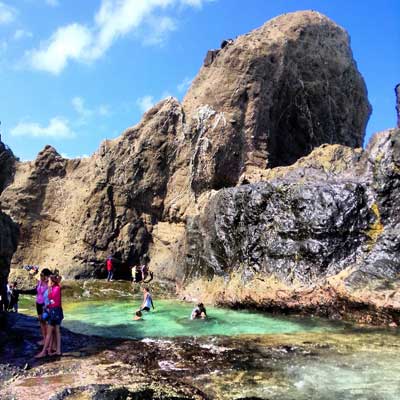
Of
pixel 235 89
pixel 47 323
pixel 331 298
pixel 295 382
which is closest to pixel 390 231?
pixel 331 298

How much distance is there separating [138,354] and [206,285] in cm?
1155

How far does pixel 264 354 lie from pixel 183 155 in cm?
2672

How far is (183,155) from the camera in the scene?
37.4 m

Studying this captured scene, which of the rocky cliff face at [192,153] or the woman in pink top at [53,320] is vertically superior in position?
the rocky cliff face at [192,153]

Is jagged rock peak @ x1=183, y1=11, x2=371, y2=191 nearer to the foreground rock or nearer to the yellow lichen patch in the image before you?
the foreground rock

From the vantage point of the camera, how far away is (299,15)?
140 feet

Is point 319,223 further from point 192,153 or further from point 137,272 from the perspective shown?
point 192,153

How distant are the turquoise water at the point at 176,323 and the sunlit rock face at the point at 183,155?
11.2 m

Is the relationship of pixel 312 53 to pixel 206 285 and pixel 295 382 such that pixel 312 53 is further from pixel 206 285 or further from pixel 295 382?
pixel 295 382

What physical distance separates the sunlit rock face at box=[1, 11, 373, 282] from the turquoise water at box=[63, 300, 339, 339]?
441 inches

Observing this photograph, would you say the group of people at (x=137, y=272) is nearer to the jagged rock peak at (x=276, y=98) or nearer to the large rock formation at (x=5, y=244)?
the jagged rock peak at (x=276, y=98)

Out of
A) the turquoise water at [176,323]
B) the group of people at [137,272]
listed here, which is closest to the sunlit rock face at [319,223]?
the turquoise water at [176,323]

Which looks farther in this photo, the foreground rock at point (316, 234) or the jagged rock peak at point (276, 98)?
the jagged rock peak at point (276, 98)

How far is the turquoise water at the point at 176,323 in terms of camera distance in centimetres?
1559
